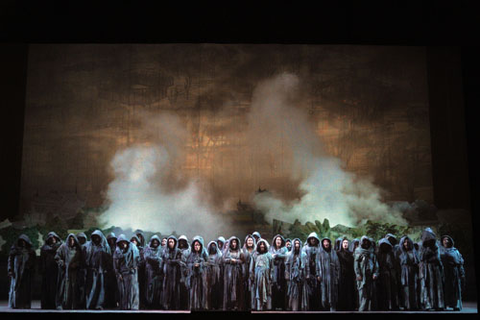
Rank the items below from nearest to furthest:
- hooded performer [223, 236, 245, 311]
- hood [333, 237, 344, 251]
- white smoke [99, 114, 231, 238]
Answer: hooded performer [223, 236, 245, 311] < hood [333, 237, 344, 251] < white smoke [99, 114, 231, 238]

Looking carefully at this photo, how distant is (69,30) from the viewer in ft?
35.7

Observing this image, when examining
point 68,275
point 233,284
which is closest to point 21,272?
point 68,275

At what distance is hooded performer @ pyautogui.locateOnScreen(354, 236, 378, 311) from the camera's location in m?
11.2

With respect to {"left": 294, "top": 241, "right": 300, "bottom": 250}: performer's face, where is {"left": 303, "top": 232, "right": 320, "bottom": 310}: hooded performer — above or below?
below

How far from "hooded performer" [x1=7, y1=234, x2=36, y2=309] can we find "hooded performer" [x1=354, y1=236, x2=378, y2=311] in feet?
21.8

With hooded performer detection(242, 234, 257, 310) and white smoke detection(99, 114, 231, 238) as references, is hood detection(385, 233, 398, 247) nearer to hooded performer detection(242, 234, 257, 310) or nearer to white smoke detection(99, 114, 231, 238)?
hooded performer detection(242, 234, 257, 310)

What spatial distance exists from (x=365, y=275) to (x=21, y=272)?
6974 millimetres

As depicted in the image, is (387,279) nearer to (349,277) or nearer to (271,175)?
(349,277)

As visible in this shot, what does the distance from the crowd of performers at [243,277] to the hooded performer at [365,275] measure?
0.8 inches

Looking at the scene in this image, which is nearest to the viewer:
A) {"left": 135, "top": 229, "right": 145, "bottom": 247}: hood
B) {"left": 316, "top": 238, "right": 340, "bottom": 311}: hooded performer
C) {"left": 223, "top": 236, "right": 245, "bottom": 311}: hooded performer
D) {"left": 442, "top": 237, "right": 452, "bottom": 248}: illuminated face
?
{"left": 316, "top": 238, "right": 340, "bottom": 311}: hooded performer

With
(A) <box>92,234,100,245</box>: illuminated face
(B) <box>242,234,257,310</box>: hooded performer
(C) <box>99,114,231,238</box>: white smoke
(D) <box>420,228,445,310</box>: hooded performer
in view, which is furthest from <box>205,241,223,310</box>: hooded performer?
(D) <box>420,228,445,310</box>: hooded performer

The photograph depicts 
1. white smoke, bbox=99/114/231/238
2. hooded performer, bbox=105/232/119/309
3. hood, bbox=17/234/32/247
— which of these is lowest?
hooded performer, bbox=105/232/119/309

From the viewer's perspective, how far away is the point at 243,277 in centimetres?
1139

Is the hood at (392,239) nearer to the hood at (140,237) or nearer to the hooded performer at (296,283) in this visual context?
the hooded performer at (296,283)
